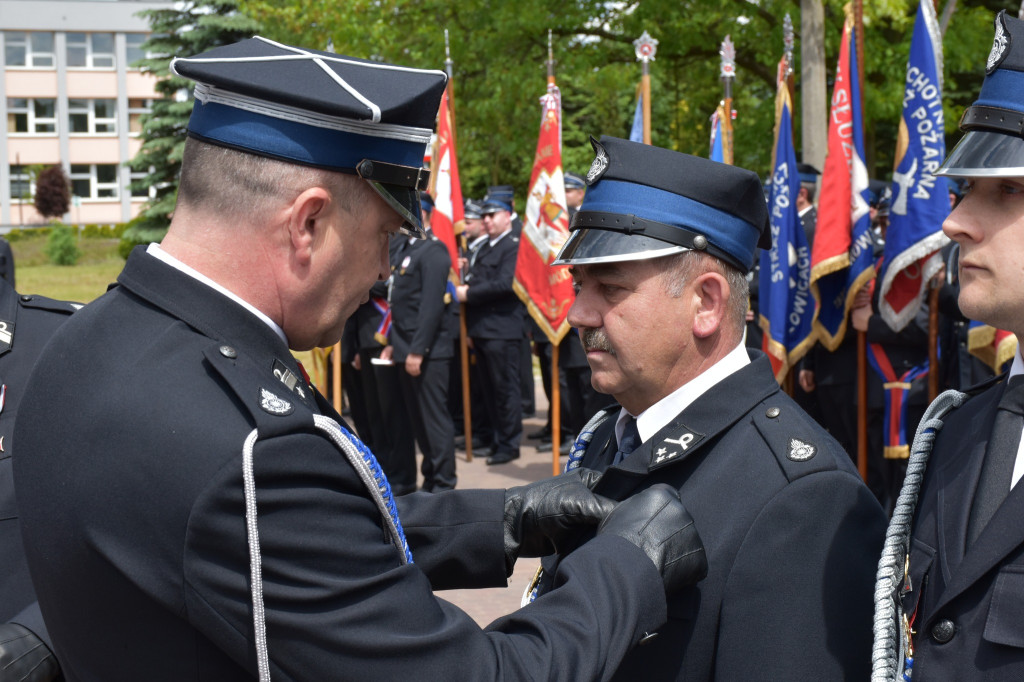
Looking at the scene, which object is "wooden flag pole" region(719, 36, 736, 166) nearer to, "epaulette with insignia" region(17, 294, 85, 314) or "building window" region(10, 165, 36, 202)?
"epaulette with insignia" region(17, 294, 85, 314)

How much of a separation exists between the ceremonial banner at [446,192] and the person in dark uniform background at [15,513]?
5991 millimetres

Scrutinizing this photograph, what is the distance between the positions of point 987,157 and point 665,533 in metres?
0.84

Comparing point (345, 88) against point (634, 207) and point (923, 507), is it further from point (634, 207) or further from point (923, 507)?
point (923, 507)

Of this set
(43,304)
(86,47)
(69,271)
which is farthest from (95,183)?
(43,304)

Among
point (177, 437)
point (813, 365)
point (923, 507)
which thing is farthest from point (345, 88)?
point (813, 365)

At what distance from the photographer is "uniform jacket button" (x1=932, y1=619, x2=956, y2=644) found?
1.71m

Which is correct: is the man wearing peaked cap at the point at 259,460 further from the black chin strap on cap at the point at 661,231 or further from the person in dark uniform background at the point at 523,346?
the person in dark uniform background at the point at 523,346

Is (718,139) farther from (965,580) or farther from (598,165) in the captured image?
(965,580)

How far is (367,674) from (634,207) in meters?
1.23

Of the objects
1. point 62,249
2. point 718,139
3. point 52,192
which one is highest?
point 718,139

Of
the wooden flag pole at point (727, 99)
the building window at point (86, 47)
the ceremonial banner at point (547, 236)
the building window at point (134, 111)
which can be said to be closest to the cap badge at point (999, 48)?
the wooden flag pole at point (727, 99)

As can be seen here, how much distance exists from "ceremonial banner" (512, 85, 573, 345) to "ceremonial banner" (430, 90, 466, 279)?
83 centimetres

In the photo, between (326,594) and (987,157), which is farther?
(987,157)

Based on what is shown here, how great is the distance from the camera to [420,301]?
810 centimetres
